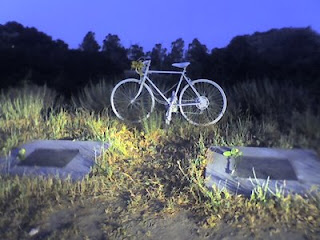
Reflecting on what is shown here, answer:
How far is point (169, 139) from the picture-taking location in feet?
22.7

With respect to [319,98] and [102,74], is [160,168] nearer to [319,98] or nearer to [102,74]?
[319,98]

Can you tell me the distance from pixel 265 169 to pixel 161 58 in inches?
364

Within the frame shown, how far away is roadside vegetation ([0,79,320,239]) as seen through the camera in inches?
176

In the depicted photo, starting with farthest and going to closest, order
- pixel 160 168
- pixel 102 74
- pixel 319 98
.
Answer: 1. pixel 102 74
2. pixel 319 98
3. pixel 160 168

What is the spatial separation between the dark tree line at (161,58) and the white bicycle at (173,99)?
10.1 ft

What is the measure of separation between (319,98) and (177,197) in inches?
195

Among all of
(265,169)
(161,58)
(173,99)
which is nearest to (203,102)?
(173,99)

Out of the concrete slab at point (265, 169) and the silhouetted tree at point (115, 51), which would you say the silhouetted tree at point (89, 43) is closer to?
the silhouetted tree at point (115, 51)

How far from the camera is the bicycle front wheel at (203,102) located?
7.49 meters

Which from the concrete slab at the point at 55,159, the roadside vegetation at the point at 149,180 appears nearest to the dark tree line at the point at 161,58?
the roadside vegetation at the point at 149,180

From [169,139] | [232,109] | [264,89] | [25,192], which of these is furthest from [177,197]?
[264,89]

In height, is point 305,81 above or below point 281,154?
above

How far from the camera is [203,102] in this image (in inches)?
295

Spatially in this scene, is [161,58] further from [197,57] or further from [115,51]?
[115,51]
